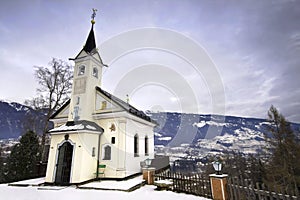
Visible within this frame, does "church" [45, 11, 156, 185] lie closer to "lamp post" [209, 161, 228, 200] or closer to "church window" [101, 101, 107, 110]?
"church window" [101, 101, 107, 110]

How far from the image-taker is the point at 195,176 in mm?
7855

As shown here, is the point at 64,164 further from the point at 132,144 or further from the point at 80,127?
the point at 132,144

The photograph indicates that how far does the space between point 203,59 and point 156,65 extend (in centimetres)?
373

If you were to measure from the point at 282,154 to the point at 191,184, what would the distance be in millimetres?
14306

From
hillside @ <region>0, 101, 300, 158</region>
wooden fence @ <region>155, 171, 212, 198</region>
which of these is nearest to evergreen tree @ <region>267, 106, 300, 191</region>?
hillside @ <region>0, 101, 300, 158</region>

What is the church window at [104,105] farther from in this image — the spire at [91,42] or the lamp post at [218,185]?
the lamp post at [218,185]

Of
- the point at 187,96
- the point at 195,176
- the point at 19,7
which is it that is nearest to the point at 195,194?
the point at 195,176

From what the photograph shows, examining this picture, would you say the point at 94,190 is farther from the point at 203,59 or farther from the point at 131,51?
the point at 203,59

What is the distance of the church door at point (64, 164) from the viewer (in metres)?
10.6

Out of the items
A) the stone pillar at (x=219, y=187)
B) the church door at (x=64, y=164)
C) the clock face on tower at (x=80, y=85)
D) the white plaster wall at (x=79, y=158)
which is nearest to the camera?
the stone pillar at (x=219, y=187)

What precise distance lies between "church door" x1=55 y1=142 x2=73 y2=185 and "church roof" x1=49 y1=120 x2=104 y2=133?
1033 mm

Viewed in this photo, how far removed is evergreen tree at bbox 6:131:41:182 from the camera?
13008 mm

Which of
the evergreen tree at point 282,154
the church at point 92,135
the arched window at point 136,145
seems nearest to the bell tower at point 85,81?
the church at point 92,135

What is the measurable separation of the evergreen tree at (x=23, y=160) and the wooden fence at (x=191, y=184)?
37.2 ft
